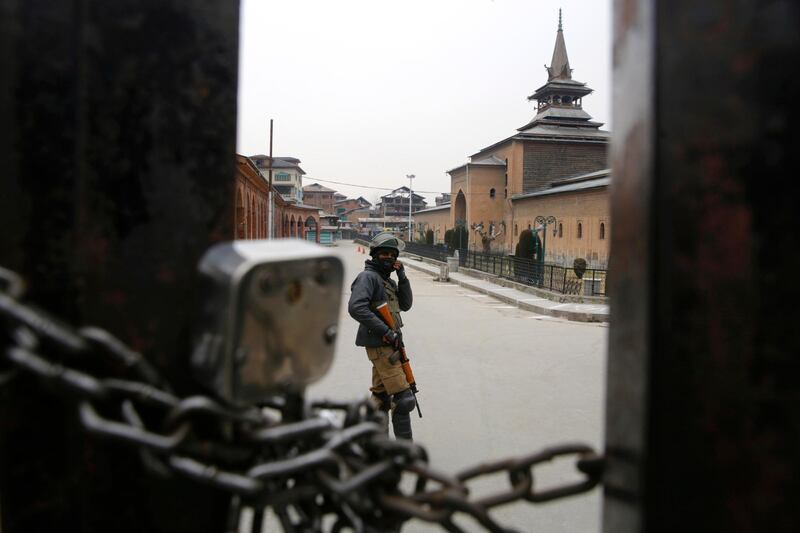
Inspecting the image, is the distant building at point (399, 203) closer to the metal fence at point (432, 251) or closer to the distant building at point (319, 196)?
the distant building at point (319, 196)

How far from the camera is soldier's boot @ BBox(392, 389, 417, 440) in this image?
5039mm

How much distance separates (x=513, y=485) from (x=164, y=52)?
0.76 metres

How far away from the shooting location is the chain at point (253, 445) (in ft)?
2.37

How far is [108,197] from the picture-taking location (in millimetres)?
791

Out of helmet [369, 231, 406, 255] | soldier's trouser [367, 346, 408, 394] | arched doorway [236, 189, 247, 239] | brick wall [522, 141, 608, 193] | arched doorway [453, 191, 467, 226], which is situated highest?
brick wall [522, 141, 608, 193]

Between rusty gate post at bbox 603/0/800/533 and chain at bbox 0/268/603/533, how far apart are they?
7.1 inches

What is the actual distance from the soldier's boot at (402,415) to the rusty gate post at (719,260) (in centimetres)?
442

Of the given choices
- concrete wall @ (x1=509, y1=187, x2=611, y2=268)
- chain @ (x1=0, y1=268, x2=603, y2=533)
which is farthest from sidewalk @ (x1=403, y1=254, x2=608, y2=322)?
chain @ (x1=0, y1=268, x2=603, y2=533)

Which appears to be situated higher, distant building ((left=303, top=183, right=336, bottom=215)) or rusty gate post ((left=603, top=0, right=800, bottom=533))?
distant building ((left=303, top=183, right=336, bottom=215))

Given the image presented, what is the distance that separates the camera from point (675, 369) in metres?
0.72

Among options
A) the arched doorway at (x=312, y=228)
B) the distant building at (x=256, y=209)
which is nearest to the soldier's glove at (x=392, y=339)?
the distant building at (x=256, y=209)

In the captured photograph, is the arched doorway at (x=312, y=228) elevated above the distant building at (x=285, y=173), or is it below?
below

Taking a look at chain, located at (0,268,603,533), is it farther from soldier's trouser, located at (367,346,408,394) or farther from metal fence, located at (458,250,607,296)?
metal fence, located at (458,250,607,296)

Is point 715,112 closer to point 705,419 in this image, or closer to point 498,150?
point 705,419
